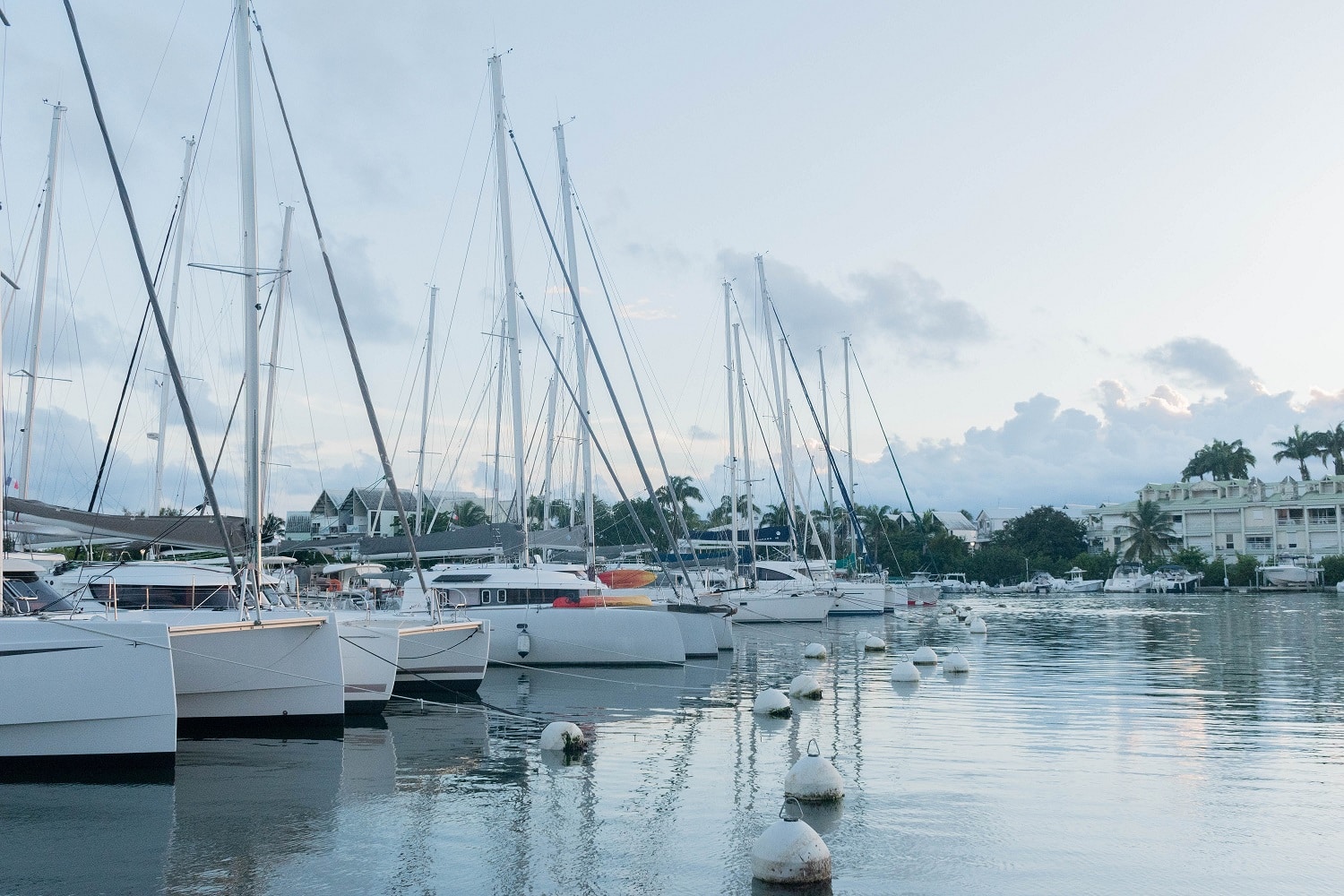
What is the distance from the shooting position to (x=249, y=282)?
1919 centimetres

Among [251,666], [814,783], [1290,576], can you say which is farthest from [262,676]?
[1290,576]

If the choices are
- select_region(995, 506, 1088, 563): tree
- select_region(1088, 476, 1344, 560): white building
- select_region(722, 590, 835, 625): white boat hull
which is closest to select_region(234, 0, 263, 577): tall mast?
select_region(722, 590, 835, 625): white boat hull

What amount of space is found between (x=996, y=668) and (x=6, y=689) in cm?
2218

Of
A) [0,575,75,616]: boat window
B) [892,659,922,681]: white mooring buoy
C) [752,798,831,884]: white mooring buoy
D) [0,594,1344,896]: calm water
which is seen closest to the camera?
[752,798,831,884]: white mooring buoy

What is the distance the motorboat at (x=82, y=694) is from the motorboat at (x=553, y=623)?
1264 cm

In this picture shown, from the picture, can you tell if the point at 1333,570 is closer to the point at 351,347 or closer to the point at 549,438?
the point at 549,438

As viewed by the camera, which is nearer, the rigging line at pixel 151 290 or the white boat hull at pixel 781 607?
the rigging line at pixel 151 290

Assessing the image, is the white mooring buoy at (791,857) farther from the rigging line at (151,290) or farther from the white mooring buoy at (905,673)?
the white mooring buoy at (905,673)

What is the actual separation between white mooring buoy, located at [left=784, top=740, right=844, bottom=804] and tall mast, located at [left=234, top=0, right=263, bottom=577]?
8962 mm

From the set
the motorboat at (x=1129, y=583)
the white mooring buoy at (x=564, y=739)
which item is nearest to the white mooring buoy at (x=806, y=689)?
the white mooring buoy at (x=564, y=739)

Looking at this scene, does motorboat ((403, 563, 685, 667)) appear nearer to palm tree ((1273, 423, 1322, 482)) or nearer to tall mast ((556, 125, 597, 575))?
tall mast ((556, 125, 597, 575))

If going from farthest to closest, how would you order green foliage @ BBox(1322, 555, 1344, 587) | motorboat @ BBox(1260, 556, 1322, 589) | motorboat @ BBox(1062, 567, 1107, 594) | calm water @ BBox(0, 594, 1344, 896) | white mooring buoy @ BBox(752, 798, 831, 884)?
Answer: motorboat @ BBox(1062, 567, 1107, 594) < motorboat @ BBox(1260, 556, 1322, 589) < green foliage @ BBox(1322, 555, 1344, 587) < calm water @ BBox(0, 594, 1344, 896) < white mooring buoy @ BBox(752, 798, 831, 884)

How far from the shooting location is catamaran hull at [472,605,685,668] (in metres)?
27.2

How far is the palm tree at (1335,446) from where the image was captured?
4675 inches
